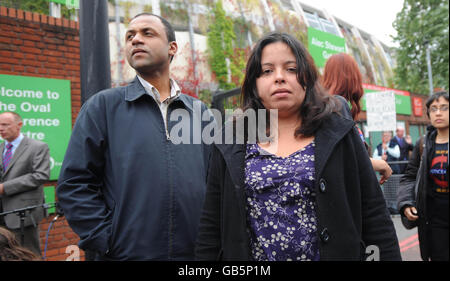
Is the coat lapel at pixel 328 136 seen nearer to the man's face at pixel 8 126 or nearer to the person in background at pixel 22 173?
the person in background at pixel 22 173

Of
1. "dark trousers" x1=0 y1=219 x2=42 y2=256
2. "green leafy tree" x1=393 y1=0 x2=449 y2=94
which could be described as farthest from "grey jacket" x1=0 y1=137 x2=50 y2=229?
"green leafy tree" x1=393 y1=0 x2=449 y2=94

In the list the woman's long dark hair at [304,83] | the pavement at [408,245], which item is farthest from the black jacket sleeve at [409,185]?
the woman's long dark hair at [304,83]

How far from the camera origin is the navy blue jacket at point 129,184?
6.50 feet

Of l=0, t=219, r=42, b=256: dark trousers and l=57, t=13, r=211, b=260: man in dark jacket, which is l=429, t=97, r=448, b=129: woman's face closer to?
l=57, t=13, r=211, b=260: man in dark jacket

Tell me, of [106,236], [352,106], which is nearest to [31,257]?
[106,236]

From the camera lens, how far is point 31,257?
6.79ft

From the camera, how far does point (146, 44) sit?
2311 mm

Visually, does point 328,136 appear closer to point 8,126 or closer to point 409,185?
point 409,185

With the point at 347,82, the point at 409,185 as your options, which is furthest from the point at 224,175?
the point at 409,185

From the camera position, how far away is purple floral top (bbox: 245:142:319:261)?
1.67 metres

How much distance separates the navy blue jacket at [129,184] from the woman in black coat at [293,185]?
281 mm

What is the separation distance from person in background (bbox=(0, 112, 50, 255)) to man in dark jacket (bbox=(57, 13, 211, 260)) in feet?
9.28
